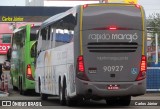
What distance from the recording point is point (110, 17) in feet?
57.9

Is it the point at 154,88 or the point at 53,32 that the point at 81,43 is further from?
the point at 154,88

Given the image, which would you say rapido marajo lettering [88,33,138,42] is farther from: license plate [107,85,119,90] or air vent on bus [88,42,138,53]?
license plate [107,85,119,90]

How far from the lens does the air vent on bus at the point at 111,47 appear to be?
1745 centimetres

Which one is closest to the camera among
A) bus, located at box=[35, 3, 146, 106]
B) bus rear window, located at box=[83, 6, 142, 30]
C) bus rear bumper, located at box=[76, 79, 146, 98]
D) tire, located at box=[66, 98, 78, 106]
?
bus rear bumper, located at box=[76, 79, 146, 98]

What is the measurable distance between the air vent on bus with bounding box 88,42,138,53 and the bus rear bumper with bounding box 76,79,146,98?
3.43 ft

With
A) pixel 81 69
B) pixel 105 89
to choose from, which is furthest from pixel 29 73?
pixel 105 89

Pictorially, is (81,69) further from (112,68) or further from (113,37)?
(113,37)

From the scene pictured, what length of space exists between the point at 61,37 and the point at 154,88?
10.8 metres

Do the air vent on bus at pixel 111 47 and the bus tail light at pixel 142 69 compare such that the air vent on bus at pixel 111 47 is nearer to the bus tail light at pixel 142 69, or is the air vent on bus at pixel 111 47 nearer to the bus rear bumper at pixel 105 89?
the bus tail light at pixel 142 69

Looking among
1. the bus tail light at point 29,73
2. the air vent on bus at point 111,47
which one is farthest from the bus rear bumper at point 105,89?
the bus tail light at point 29,73

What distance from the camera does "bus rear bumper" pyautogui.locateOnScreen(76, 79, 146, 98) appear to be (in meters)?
17.3

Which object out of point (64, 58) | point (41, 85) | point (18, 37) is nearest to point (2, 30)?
point (18, 37)

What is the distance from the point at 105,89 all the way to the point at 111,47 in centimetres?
136

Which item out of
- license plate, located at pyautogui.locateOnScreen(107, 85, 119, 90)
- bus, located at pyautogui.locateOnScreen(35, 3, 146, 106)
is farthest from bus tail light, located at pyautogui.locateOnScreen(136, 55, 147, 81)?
license plate, located at pyautogui.locateOnScreen(107, 85, 119, 90)
